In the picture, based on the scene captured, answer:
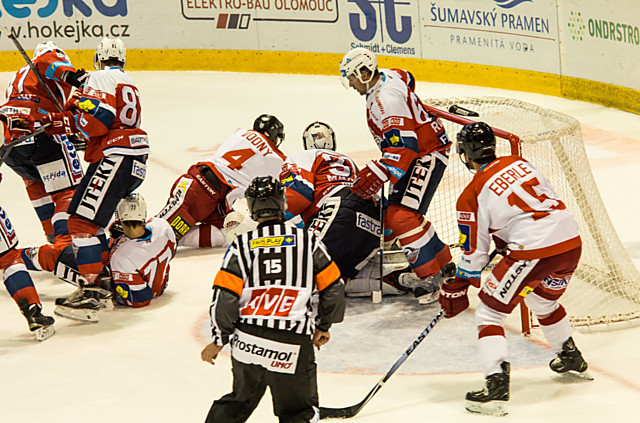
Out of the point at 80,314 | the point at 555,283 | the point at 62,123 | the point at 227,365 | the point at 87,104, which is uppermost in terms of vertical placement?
the point at 87,104

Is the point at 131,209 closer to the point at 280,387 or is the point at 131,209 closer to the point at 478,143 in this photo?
the point at 478,143

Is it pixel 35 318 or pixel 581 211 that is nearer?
pixel 35 318

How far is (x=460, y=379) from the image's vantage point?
444cm

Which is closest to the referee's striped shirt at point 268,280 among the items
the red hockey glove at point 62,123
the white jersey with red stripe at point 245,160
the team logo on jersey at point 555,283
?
the team logo on jersey at point 555,283

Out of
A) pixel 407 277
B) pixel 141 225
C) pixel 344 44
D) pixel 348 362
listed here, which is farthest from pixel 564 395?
pixel 344 44

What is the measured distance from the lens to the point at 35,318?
511 cm

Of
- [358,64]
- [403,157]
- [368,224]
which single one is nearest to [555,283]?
[403,157]

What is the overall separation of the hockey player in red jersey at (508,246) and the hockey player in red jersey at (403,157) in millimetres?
1194

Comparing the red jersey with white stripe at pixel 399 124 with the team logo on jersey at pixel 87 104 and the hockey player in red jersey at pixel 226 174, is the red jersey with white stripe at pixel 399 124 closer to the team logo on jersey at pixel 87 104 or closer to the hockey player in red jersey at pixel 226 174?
the hockey player in red jersey at pixel 226 174

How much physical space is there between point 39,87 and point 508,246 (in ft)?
11.6

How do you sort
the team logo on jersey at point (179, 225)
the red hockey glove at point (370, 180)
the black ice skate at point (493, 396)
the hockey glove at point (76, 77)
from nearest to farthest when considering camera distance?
the black ice skate at point (493, 396)
the red hockey glove at point (370, 180)
the hockey glove at point (76, 77)
the team logo on jersey at point (179, 225)

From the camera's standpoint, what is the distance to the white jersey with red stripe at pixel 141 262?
5.60 metres

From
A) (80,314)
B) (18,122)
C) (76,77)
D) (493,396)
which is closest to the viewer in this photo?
Result: (493,396)

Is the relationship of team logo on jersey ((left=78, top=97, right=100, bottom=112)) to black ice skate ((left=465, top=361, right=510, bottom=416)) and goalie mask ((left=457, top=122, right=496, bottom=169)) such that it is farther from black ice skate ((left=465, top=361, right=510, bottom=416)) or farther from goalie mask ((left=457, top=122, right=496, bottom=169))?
black ice skate ((left=465, top=361, right=510, bottom=416))
